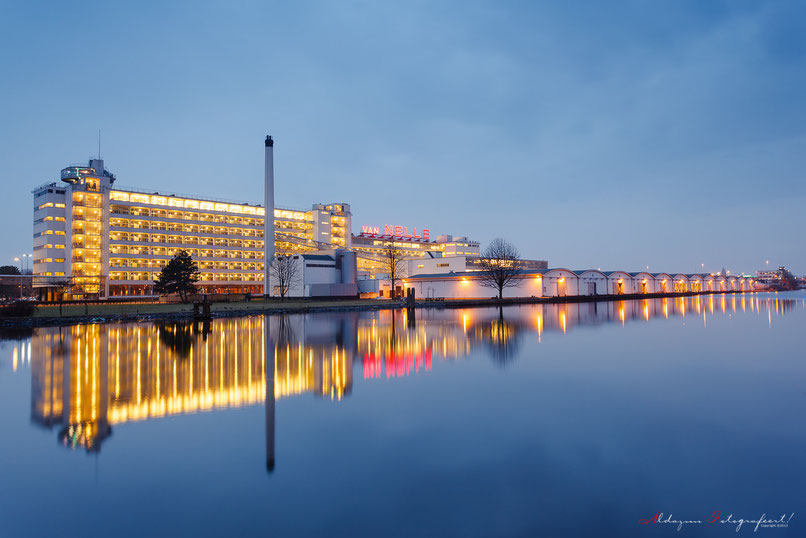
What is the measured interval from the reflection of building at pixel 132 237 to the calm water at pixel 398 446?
79180 millimetres

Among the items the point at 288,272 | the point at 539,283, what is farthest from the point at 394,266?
the point at 539,283

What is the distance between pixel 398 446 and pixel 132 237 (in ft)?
309

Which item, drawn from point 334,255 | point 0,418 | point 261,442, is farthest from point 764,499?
point 334,255

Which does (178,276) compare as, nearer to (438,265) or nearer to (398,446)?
(438,265)

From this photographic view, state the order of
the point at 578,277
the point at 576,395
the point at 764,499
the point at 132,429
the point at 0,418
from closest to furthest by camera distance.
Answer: the point at 764,499 < the point at 132,429 < the point at 0,418 < the point at 576,395 < the point at 578,277

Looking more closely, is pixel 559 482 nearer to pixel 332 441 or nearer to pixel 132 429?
pixel 332 441

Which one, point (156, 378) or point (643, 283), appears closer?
point (156, 378)

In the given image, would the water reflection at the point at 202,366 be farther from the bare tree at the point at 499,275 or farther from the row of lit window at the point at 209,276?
the row of lit window at the point at 209,276

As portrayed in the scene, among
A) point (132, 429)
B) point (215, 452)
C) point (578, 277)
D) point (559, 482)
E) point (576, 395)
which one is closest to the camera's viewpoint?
point (559, 482)

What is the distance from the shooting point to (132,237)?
86.2 metres

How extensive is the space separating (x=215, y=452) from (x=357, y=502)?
2.95 m

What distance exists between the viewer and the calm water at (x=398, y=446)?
5289mm

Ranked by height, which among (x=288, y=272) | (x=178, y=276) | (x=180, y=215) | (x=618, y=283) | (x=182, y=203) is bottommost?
(x=618, y=283)

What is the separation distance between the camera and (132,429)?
852 centimetres
